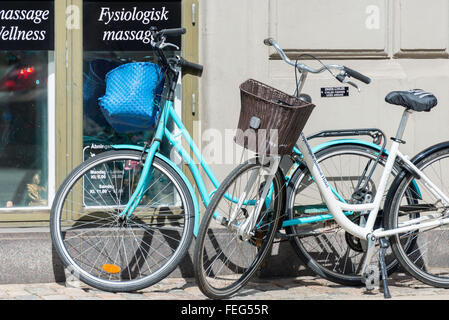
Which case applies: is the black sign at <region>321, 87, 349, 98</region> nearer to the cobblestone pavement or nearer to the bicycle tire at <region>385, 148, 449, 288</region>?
the bicycle tire at <region>385, 148, 449, 288</region>

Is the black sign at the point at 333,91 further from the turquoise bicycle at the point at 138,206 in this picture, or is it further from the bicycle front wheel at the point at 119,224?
the bicycle front wheel at the point at 119,224

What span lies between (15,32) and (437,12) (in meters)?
3.22

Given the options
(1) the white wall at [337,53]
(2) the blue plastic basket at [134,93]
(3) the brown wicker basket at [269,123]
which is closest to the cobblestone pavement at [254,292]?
(1) the white wall at [337,53]

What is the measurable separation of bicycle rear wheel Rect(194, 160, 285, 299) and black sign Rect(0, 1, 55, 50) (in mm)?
1821

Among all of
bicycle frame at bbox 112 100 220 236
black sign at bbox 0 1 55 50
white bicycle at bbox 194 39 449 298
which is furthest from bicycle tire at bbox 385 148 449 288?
black sign at bbox 0 1 55 50

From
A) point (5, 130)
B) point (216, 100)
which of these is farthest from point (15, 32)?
point (216, 100)

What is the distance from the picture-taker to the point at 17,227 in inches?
222

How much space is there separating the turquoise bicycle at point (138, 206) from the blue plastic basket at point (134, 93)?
0.32 ft

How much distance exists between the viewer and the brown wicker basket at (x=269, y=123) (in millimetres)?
4512

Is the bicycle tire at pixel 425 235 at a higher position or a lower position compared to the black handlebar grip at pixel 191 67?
lower

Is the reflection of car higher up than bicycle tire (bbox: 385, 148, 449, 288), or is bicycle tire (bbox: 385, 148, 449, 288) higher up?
the reflection of car

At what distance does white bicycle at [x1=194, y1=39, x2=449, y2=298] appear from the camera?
4.81 m

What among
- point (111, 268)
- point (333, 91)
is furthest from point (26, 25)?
point (333, 91)

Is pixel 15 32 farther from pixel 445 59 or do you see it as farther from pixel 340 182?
pixel 445 59
